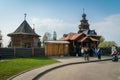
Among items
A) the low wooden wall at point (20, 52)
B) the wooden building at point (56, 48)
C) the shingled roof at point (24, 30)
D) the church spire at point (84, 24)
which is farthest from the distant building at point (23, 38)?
the church spire at point (84, 24)

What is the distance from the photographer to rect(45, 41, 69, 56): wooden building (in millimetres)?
40728

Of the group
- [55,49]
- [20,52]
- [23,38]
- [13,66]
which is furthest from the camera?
[55,49]

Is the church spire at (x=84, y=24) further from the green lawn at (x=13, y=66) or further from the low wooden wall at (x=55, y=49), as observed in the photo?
the green lawn at (x=13, y=66)

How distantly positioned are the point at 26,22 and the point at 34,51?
859 cm

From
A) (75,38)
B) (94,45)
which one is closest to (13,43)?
(75,38)

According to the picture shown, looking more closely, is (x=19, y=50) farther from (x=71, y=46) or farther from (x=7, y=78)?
(x=7, y=78)

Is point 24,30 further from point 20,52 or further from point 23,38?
point 20,52

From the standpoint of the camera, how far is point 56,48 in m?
41.6

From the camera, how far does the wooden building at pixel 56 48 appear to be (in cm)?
4073

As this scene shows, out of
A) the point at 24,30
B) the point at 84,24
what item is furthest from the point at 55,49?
the point at 84,24

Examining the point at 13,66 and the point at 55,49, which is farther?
the point at 55,49

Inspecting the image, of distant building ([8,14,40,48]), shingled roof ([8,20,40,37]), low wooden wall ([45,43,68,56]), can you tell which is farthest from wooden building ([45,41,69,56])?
shingled roof ([8,20,40,37])

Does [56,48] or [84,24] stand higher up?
[84,24]

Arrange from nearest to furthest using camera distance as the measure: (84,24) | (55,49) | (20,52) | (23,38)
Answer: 1. (20,52)
2. (23,38)
3. (55,49)
4. (84,24)
